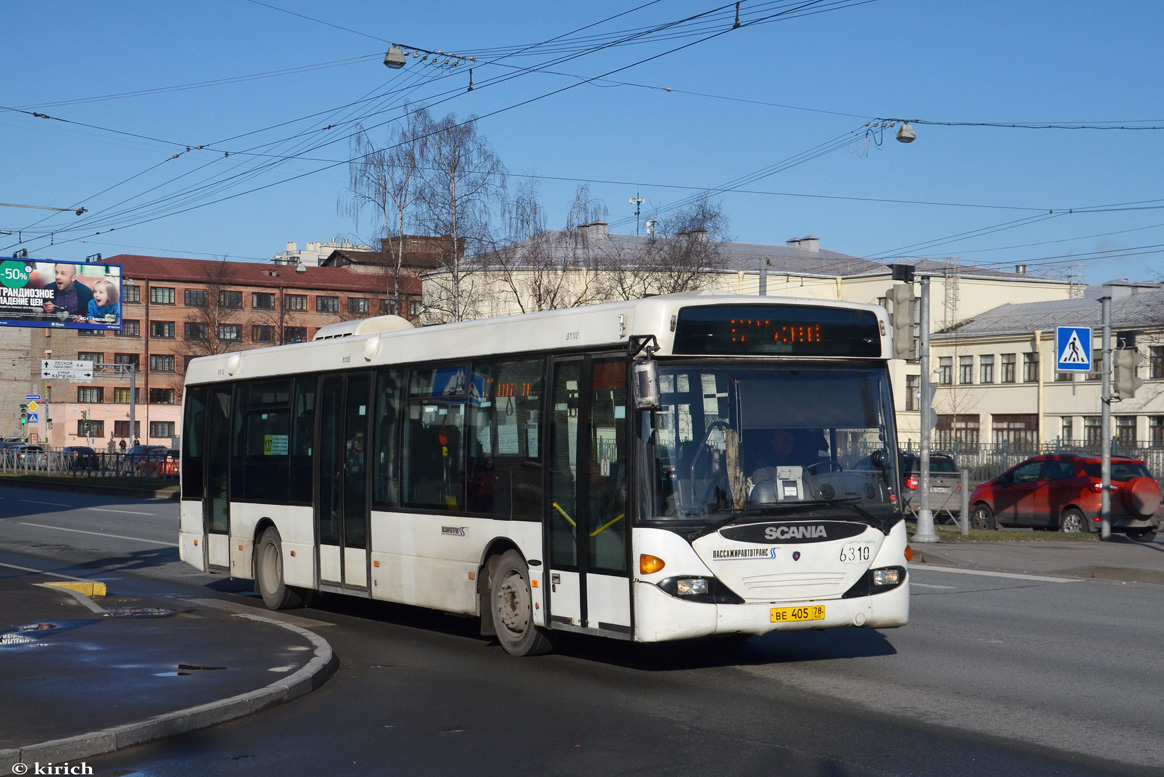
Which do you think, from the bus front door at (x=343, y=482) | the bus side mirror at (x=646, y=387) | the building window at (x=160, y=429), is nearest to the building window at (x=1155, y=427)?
the bus front door at (x=343, y=482)

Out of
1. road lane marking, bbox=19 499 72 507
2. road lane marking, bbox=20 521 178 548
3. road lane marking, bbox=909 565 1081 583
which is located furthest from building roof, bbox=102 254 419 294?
road lane marking, bbox=909 565 1081 583

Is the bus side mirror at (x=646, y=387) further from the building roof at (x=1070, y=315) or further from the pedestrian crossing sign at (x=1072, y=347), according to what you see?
the building roof at (x=1070, y=315)

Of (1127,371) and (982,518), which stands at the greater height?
(1127,371)

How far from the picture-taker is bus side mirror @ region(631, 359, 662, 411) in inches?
373

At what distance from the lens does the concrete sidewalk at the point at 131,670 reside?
25.7ft

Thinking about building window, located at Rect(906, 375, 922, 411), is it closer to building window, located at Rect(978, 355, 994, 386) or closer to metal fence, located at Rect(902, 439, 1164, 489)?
building window, located at Rect(978, 355, 994, 386)

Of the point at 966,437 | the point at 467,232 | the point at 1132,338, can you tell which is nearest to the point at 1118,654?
the point at 1132,338

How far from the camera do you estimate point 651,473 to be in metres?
9.65

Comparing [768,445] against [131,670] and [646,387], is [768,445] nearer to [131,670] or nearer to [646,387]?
[646,387]

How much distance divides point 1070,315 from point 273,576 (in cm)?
5851

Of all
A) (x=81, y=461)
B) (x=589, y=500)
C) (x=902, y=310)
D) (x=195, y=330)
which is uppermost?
(x=195, y=330)

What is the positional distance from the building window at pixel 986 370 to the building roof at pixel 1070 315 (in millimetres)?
1351

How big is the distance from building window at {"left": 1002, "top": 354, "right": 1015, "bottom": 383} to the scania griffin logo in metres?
60.7

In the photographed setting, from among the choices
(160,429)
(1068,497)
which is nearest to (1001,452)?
(1068,497)
